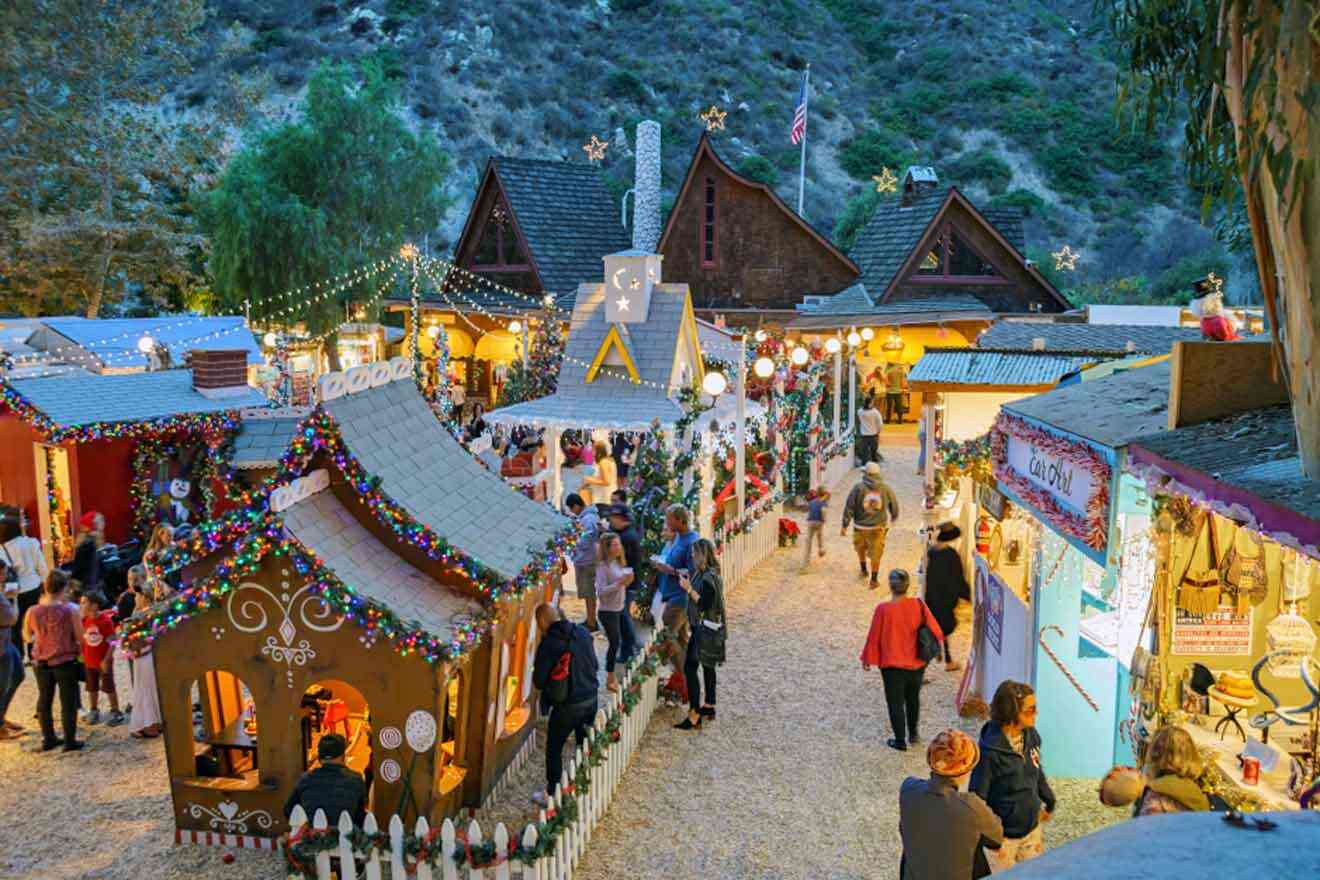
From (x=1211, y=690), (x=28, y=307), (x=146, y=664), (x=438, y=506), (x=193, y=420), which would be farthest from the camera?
(x=28, y=307)

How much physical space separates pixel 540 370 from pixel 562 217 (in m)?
11.9

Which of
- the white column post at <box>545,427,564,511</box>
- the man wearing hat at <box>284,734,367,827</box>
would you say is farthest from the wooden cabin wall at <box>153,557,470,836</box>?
the white column post at <box>545,427,564,511</box>

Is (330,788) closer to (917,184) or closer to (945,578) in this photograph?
(945,578)

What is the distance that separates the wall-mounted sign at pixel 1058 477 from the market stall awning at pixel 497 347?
24.2 metres

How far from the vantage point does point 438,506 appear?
7.91m

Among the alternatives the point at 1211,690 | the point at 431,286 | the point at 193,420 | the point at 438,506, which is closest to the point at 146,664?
the point at 438,506

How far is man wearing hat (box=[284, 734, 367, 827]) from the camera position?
6.46 metres

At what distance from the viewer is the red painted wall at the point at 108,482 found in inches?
547

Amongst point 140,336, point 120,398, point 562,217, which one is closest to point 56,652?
point 120,398

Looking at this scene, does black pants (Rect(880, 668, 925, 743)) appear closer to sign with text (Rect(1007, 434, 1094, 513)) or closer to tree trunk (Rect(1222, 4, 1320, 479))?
sign with text (Rect(1007, 434, 1094, 513))

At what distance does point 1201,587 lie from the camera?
259 inches

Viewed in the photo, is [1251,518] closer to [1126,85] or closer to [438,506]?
[1126,85]

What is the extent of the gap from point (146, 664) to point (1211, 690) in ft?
27.2

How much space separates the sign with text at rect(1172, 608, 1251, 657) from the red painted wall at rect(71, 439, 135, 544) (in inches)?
506
